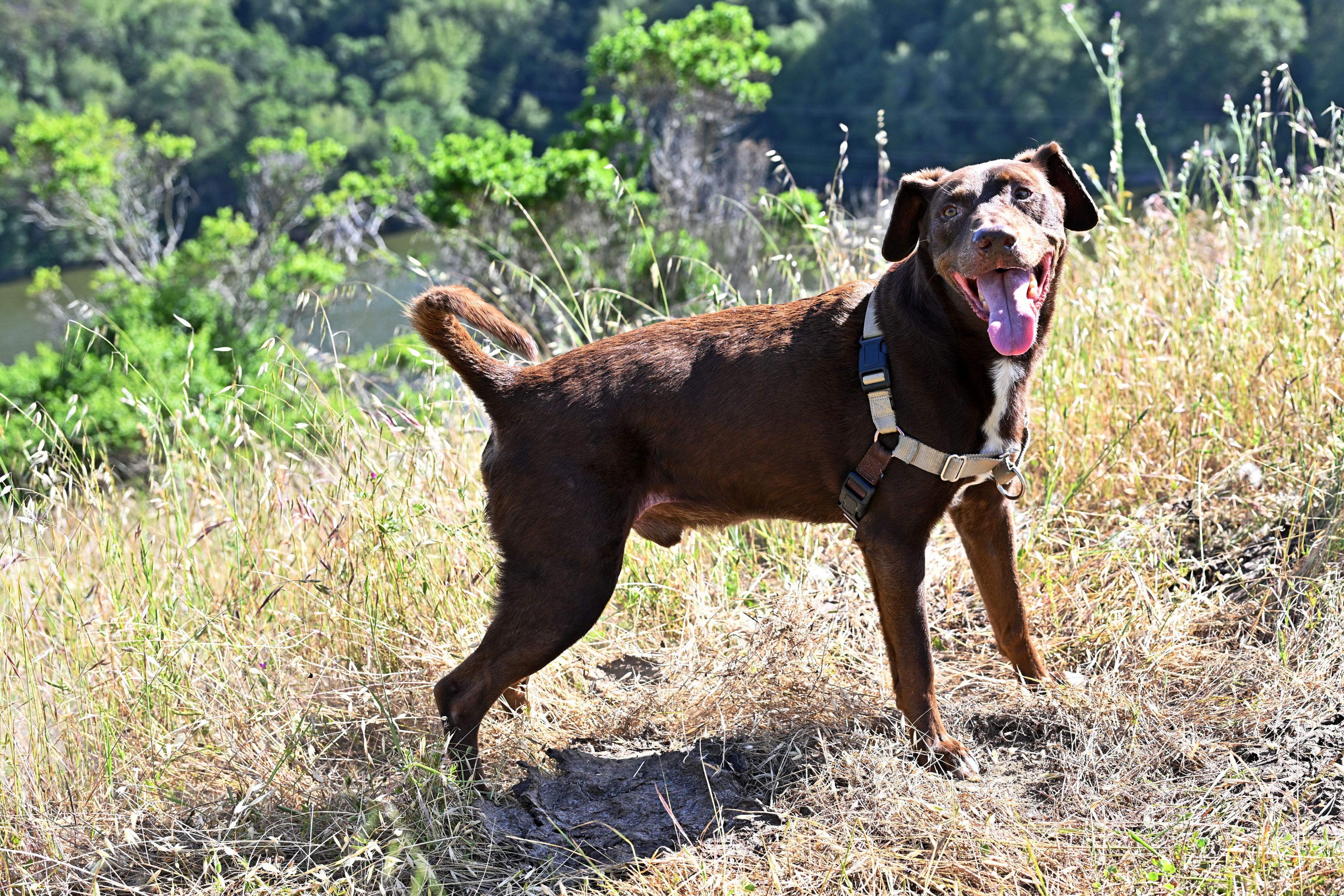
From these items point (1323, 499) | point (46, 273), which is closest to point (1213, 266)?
point (1323, 499)

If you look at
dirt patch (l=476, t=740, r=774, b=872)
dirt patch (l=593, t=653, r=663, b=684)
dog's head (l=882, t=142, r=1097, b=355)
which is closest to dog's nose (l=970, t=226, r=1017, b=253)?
dog's head (l=882, t=142, r=1097, b=355)

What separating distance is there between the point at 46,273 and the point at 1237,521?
16.0 m

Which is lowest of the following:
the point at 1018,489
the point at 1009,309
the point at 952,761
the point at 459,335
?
the point at 952,761

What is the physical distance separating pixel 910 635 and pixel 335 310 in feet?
9.39

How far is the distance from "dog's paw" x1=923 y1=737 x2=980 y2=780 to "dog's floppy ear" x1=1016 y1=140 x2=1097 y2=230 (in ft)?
4.20

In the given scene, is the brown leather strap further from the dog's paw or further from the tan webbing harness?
the dog's paw

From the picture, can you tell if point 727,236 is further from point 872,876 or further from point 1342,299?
point 872,876

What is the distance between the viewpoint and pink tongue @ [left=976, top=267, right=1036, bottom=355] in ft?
7.77

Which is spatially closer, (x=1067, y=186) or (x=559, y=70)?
(x=1067, y=186)

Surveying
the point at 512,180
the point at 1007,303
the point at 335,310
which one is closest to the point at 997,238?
the point at 1007,303

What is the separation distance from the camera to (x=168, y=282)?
57.1 feet

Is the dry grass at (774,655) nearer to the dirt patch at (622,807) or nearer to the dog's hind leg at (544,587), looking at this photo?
the dirt patch at (622,807)

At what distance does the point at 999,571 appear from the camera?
2941 mm

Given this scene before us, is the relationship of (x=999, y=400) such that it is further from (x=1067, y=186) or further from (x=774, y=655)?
(x=774, y=655)
